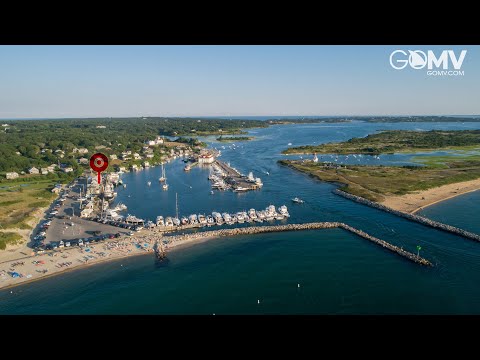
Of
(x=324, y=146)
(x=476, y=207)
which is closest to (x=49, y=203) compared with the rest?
(x=476, y=207)

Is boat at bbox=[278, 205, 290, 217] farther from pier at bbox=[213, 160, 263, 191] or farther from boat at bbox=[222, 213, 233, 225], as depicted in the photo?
pier at bbox=[213, 160, 263, 191]

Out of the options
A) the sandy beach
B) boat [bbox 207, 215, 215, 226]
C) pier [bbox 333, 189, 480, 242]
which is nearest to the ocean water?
pier [bbox 333, 189, 480, 242]

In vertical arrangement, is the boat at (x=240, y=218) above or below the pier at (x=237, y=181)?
below

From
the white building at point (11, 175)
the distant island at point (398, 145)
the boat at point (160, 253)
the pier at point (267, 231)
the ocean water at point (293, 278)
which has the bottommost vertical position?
the ocean water at point (293, 278)

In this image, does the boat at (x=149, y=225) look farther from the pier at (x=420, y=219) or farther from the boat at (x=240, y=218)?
the pier at (x=420, y=219)

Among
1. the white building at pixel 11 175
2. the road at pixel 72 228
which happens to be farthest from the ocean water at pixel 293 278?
the white building at pixel 11 175

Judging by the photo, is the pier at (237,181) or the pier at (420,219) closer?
the pier at (420,219)

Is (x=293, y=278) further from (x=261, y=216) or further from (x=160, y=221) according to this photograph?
(x=160, y=221)

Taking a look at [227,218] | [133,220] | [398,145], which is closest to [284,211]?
[227,218]
